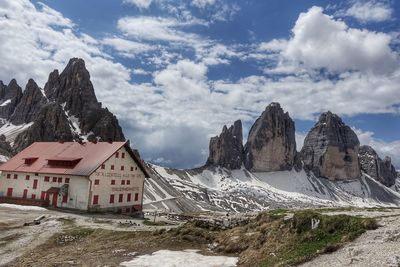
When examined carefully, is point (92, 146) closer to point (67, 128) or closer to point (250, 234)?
point (250, 234)

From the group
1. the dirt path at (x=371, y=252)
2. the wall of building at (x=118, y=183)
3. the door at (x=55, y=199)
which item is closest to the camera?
the dirt path at (x=371, y=252)

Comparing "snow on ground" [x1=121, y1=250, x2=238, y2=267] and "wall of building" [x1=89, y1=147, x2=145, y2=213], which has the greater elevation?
"wall of building" [x1=89, y1=147, x2=145, y2=213]

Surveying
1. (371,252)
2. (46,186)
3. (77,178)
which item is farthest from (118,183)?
(371,252)

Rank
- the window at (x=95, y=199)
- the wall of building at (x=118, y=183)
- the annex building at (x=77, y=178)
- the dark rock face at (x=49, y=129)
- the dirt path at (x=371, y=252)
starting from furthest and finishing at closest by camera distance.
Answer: the dark rock face at (x=49, y=129) < the wall of building at (x=118, y=183) < the annex building at (x=77, y=178) < the window at (x=95, y=199) < the dirt path at (x=371, y=252)

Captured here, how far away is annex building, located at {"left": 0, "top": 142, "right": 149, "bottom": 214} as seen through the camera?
64.3 meters

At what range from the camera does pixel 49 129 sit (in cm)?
18425

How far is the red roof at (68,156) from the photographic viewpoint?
217 feet

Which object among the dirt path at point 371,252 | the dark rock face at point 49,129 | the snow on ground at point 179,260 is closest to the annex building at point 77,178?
the snow on ground at point 179,260

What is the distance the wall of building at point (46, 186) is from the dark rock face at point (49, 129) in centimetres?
11182

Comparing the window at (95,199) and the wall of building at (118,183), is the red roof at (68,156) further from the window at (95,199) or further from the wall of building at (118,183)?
the window at (95,199)

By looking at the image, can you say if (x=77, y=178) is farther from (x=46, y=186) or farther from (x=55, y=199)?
(x=46, y=186)

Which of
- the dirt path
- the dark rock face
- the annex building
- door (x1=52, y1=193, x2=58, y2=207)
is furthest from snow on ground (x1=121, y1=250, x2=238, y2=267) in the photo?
the dark rock face

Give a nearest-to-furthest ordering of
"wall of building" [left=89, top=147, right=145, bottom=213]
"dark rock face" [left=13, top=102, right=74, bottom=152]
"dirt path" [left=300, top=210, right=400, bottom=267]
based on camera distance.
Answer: "dirt path" [left=300, top=210, right=400, bottom=267], "wall of building" [left=89, top=147, right=145, bottom=213], "dark rock face" [left=13, top=102, right=74, bottom=152]

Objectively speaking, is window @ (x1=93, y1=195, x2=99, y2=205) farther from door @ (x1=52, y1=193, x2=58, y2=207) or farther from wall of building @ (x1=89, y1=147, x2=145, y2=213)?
door @ (x1=52, y1=193, x2=58, y2=207)
